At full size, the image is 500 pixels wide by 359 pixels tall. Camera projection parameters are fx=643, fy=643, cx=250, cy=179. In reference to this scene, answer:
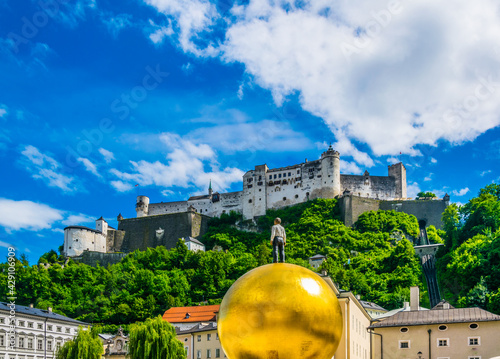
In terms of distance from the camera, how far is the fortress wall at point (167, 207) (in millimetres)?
130375

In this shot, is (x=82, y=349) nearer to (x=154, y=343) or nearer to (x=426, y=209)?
(x=154, y=343)

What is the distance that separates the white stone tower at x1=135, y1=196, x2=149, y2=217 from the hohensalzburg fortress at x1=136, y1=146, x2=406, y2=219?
1024 cm

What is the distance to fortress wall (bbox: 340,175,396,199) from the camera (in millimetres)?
119125

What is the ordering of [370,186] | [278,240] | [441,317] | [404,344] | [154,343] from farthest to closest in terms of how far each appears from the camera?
[370,186]
[154,343]
[404,344]
[441,317]
[278,240]

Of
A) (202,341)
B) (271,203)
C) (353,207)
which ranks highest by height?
(271,203)

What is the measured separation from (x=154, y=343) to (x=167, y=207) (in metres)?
83.8

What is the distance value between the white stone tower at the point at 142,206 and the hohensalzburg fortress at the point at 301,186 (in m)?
10.2

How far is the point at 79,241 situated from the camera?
368ft

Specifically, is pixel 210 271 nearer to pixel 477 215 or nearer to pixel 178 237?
pixel 178 237

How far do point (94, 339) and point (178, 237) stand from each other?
6622 centimetres

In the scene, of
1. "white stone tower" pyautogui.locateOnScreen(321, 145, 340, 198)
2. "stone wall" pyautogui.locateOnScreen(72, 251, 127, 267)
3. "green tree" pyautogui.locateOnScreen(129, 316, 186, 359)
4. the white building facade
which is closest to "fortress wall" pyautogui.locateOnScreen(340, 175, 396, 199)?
"white stone tower" pyautogui.locateOnScreen(321, 145, 340, 198)

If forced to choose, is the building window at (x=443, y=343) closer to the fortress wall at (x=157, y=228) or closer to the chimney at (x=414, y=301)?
the chimney at (x=414, y=301)

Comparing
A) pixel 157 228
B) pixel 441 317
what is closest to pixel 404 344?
pixel 441 317

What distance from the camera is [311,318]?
7.08 m
